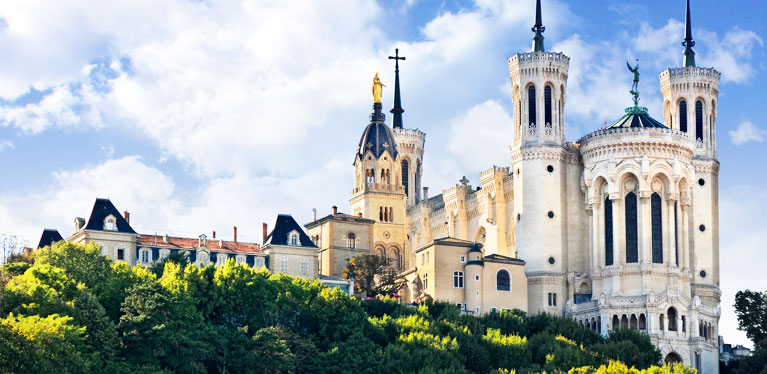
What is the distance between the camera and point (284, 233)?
380 feet

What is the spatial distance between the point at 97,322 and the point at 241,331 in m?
9.38

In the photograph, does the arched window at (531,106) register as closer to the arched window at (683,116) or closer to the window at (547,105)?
the window at (547,105)

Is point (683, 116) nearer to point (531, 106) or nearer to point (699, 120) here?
point (699, 120)

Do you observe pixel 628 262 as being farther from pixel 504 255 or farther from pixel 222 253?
pixel 222 253

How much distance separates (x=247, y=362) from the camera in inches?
3627

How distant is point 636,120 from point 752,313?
17.3 metres

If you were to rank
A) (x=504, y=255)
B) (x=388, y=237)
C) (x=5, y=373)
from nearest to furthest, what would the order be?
(x=5, y=373), (x=504, y=255), (x=388, y=237)

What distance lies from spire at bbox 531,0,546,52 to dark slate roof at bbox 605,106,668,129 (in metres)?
8.84

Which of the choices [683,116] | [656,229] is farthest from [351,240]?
[683,116]

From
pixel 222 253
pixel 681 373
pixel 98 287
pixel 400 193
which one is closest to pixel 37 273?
pixel 98 287

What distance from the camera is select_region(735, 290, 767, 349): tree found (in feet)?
387

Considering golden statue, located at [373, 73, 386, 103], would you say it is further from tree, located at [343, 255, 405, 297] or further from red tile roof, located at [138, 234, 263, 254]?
red tile roof, located at [138, 234, 263, 254]

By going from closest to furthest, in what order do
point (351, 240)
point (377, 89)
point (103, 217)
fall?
point (103, 217) → point (351, 240) → point (377, 89)

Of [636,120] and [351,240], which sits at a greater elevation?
[636,120]
